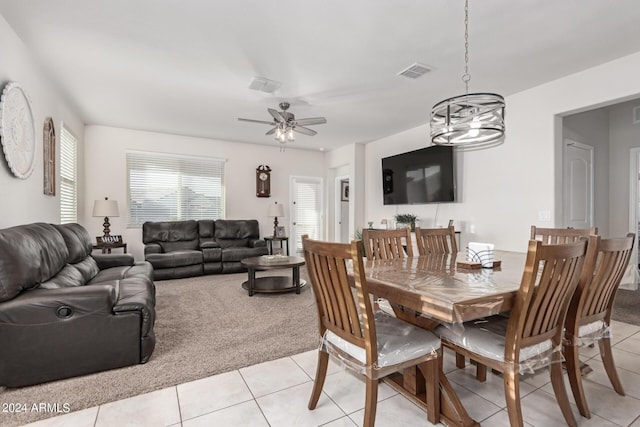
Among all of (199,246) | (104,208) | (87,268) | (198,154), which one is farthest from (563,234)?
(198,154)

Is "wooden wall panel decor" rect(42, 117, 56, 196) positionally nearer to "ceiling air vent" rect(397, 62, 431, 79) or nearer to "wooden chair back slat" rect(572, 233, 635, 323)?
"ceiling air vent" rect(397, 62, 431, 79)

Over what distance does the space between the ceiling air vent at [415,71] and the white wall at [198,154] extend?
161 inches

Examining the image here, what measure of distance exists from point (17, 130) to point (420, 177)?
16.1 ft

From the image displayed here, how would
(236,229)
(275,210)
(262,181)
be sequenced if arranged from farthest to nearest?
(262,181)
(275,210)
(236,229)

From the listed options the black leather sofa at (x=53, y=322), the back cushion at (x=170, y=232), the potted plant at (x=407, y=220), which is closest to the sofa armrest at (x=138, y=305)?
the black leather sofa at (x=53, y=322)

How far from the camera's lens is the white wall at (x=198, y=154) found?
217 inches

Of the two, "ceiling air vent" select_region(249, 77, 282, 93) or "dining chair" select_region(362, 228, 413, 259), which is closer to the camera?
"dining chair" select_region(362, 228, 413, 259)

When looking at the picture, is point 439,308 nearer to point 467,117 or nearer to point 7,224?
point 467,117

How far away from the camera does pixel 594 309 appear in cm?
182

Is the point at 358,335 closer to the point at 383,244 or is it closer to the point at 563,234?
the point at 383,244

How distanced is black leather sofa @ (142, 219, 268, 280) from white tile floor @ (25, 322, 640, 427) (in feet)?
11.1

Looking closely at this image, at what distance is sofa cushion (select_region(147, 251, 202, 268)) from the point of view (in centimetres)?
494

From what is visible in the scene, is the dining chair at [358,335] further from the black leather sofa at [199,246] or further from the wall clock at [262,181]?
Answer: the wall clock at [262,181]

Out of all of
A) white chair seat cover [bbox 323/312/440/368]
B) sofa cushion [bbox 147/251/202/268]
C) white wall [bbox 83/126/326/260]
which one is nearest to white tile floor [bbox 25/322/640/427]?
white chair seat cover [bbox 323/312/440/368]
